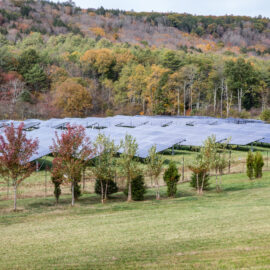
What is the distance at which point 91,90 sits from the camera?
281ft

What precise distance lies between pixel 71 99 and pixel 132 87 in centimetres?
1592

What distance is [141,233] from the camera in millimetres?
13602

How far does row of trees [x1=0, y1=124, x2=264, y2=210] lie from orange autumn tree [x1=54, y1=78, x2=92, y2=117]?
5074 centimetres

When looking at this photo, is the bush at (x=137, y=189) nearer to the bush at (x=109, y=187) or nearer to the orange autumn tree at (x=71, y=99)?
the bush at (x=109, y=187)

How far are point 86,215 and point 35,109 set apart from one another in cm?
6045

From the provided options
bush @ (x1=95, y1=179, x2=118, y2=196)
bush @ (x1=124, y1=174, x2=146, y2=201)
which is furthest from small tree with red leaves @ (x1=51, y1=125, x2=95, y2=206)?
bush @ (x1=124, y1=174, x2=146, y2=201)

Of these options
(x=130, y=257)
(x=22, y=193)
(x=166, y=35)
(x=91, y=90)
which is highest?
(x=166, y=35)

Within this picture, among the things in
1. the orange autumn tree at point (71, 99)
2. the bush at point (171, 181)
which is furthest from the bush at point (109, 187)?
the orange autumn tree at point (71, 99)

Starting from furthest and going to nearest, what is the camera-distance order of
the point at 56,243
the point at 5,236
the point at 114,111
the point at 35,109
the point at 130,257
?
the point at 114,111, the point at 35,109, the point at 5,236, the point at 56,243, the point at 130,257

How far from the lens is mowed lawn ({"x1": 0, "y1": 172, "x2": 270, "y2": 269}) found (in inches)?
397

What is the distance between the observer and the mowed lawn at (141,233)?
10.1 meters

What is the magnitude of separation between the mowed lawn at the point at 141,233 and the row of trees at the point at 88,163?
1.09m

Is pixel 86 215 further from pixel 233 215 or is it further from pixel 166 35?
pixel 166 35

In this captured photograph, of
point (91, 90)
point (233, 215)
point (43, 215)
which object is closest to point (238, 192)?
point (233, 215)
